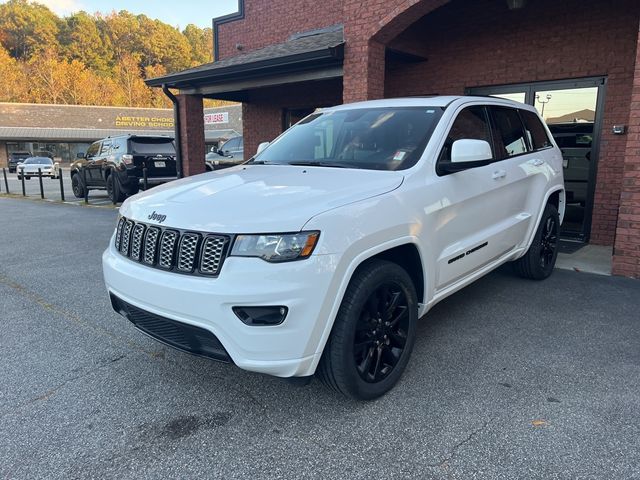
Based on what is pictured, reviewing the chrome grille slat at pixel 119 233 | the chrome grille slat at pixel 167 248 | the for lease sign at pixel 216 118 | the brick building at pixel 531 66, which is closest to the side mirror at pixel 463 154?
the chrome grille slat at pixel 167 248

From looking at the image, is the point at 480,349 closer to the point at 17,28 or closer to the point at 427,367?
the point at 427,367

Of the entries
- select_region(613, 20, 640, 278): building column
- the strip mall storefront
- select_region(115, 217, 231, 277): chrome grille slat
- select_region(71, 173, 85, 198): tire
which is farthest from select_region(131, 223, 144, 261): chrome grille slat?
the strip mall storefront

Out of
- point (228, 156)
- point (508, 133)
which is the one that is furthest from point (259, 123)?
point (508, 133)

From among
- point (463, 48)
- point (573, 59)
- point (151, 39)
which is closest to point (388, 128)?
point (573, 59)

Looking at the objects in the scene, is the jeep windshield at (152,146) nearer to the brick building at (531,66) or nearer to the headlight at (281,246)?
the brick building at (531,66)

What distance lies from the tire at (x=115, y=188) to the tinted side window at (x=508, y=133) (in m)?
11.2

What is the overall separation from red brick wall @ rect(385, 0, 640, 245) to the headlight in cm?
681

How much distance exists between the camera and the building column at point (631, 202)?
5.43 m

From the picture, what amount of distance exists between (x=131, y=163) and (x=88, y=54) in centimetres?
7595

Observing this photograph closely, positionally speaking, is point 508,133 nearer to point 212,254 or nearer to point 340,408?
point 340,408

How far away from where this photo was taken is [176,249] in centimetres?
271

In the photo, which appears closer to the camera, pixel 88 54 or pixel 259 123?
pixel 259 123

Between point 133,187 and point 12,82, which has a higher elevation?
point 12,82

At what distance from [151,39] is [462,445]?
90.8 meters
